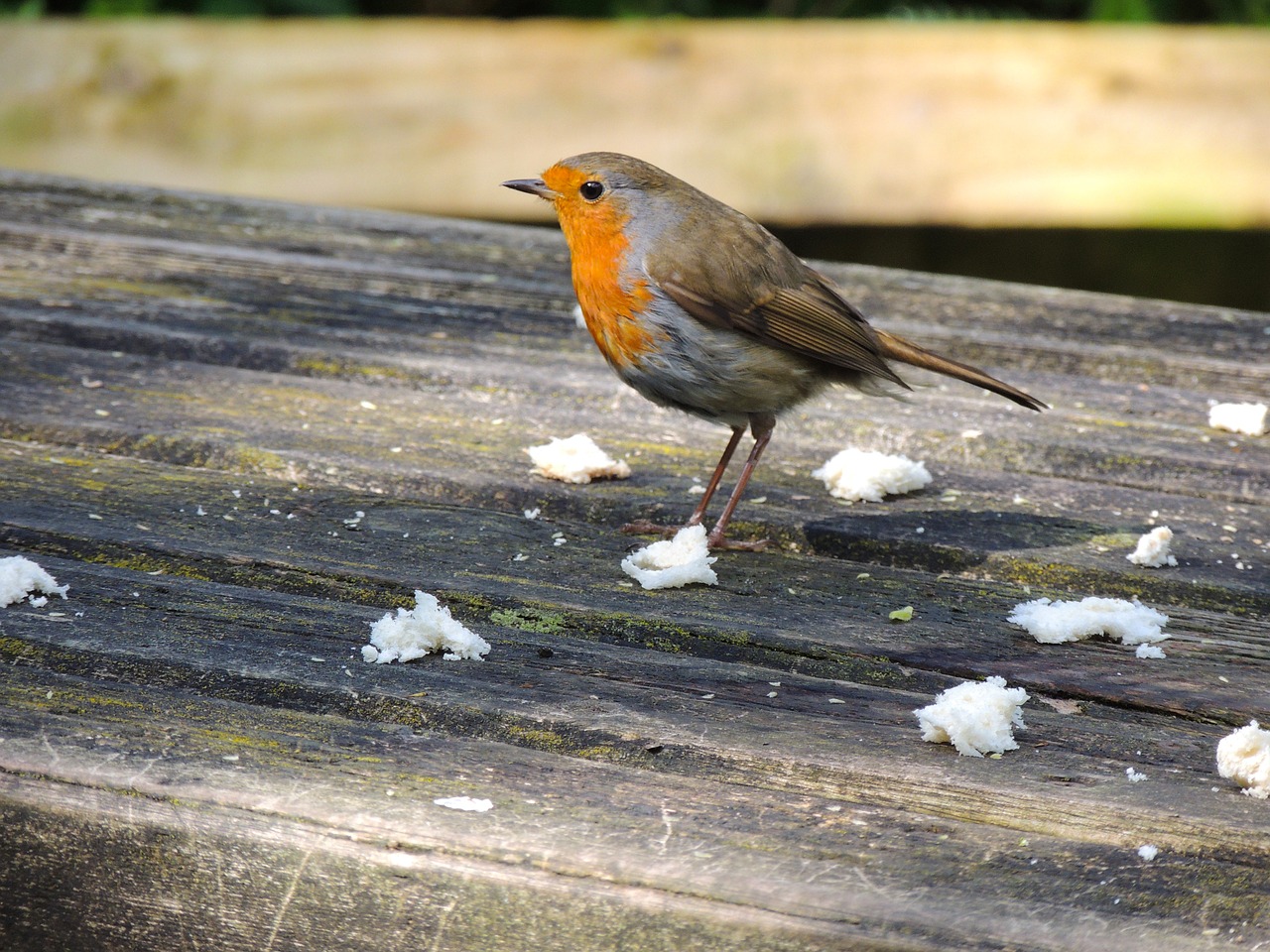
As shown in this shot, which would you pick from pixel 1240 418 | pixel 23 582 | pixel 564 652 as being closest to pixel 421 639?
pixel 564 652

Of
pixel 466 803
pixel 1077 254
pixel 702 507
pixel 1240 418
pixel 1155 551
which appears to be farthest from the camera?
pixel 1077 254

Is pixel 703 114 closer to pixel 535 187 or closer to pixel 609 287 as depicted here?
pixel 535 187

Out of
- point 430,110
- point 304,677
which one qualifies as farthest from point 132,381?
point 430,110

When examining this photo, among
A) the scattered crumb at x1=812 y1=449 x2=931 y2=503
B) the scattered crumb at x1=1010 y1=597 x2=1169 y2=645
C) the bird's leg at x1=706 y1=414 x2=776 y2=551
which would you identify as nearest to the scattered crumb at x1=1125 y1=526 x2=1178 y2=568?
the scattered crumb at x1=1010 y1=597 x2=1169 y2=645

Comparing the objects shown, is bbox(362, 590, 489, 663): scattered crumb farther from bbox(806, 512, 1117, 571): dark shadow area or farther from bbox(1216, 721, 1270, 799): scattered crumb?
bbox(1216, 721, 1270, 799): scattered crumb

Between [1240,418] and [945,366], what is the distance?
0.63 m

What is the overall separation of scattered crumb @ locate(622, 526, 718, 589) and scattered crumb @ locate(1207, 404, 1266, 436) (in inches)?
50.8

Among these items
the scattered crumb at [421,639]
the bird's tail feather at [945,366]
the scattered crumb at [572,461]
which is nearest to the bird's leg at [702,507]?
the scattered crumb at [572,461]

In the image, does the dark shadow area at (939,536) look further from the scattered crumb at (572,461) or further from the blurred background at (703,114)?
the blurred background at (703,114)

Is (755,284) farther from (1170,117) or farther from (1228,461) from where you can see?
(1170,117)

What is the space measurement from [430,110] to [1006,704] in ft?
12.5

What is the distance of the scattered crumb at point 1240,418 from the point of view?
2684 millimetres

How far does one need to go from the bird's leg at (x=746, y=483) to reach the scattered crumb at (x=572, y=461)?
23cm

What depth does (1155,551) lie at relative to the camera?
6.95 feet
